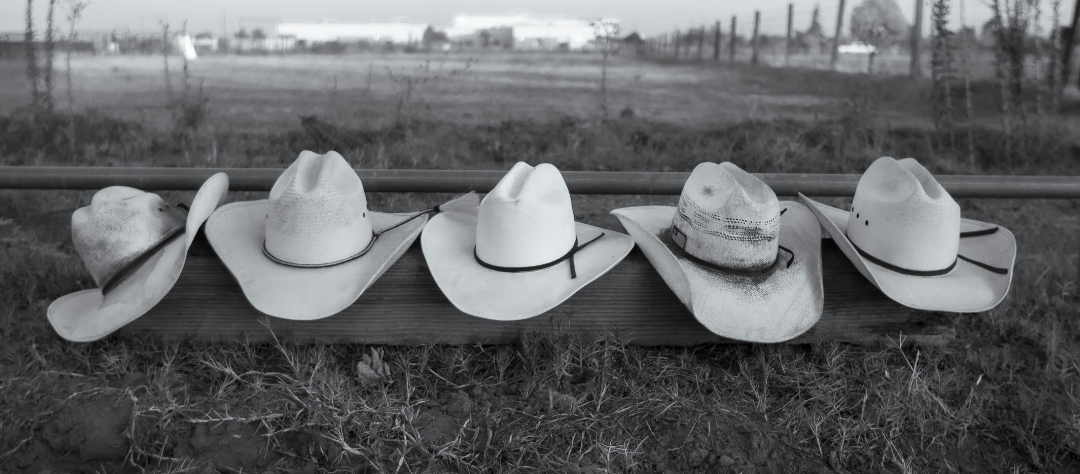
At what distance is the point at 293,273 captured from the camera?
247 centimetres

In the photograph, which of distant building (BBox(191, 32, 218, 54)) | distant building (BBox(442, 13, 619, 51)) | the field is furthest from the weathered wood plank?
distant building (BBox(191, 32, 218, 54))

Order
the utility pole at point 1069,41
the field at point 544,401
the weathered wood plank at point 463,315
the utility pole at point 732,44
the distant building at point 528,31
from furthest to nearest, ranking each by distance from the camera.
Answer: the utility pole at point 1069,41
the utility pole at point 732,44
the distant building at point 528,31
the weathered wood plank at point 463,315
the field at point 544,401

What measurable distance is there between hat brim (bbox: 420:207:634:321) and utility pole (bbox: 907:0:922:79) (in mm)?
4437

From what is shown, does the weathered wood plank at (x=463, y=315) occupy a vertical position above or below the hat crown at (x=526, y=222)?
below

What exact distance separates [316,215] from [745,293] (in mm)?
1377

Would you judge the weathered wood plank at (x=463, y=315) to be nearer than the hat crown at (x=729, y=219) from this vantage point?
No

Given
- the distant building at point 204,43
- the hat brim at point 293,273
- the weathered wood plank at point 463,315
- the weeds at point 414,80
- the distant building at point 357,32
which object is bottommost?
the weathered wood plank at point 463,315

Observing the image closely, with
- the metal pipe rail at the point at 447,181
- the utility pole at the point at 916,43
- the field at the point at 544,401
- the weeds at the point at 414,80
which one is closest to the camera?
the field at the point at 544,401

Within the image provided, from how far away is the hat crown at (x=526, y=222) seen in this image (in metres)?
2.34

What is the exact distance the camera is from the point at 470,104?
5.17m

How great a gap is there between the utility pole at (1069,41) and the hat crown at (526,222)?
656cm

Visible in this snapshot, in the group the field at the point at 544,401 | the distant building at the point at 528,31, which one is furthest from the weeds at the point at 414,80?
the field at the point at 544,401

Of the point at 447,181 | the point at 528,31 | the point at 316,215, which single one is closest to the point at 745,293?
the point at 447,181

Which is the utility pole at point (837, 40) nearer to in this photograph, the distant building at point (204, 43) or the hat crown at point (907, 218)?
the hat crown at point (907, 218)
